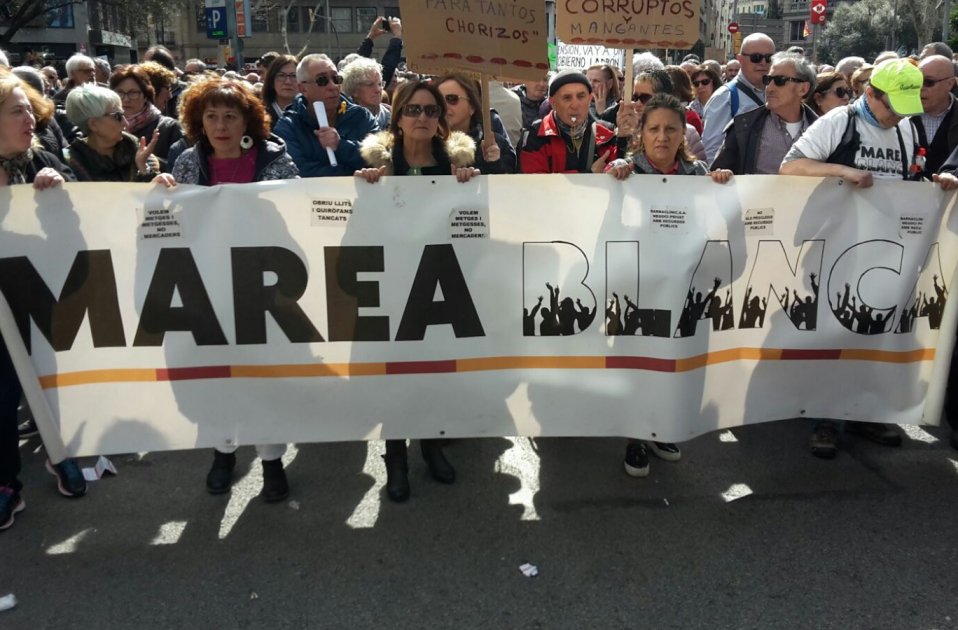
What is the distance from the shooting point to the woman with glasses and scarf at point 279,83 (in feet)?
19.9

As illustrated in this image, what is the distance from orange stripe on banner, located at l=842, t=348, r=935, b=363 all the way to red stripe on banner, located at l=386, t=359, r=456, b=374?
185cm

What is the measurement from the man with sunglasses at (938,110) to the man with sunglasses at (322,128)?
3.55m

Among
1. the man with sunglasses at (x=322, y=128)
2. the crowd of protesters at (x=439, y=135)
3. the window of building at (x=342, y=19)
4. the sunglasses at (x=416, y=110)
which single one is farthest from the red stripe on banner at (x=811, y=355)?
the window of building at (x=342, y=19)

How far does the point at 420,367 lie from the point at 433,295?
1.05 feet

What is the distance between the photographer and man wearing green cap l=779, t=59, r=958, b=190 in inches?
156

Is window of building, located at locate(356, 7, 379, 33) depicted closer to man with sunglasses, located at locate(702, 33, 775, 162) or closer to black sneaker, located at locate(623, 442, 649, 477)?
man with sunglasses, located at locate(702, 33, 775, 162)

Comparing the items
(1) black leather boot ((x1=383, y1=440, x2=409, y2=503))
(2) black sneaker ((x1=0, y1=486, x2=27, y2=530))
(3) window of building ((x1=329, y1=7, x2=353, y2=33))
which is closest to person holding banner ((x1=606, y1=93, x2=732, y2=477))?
(1) black leather boot ((x1=383, y1=440, x2=409, y2=503))

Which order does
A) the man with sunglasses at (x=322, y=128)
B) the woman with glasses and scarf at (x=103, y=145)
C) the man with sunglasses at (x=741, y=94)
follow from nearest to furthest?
1. the woman with glasses and scarf at (x=103, y=145)
2. the man with sunglasses at (x=322, y=128)
3. the man with sunglasses at (x=741, y=94)

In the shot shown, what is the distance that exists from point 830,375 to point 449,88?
8.63ft

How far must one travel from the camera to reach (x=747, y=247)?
3.73 metres

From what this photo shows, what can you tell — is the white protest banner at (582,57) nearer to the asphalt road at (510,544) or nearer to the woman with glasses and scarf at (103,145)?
the woman with glasses and scarf at (103,145)

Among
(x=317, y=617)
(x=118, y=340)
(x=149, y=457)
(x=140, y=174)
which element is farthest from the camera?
(x=140, y=174)

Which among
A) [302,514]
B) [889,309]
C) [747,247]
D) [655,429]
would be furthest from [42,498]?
[889,309]

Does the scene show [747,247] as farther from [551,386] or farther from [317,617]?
[317,617]
